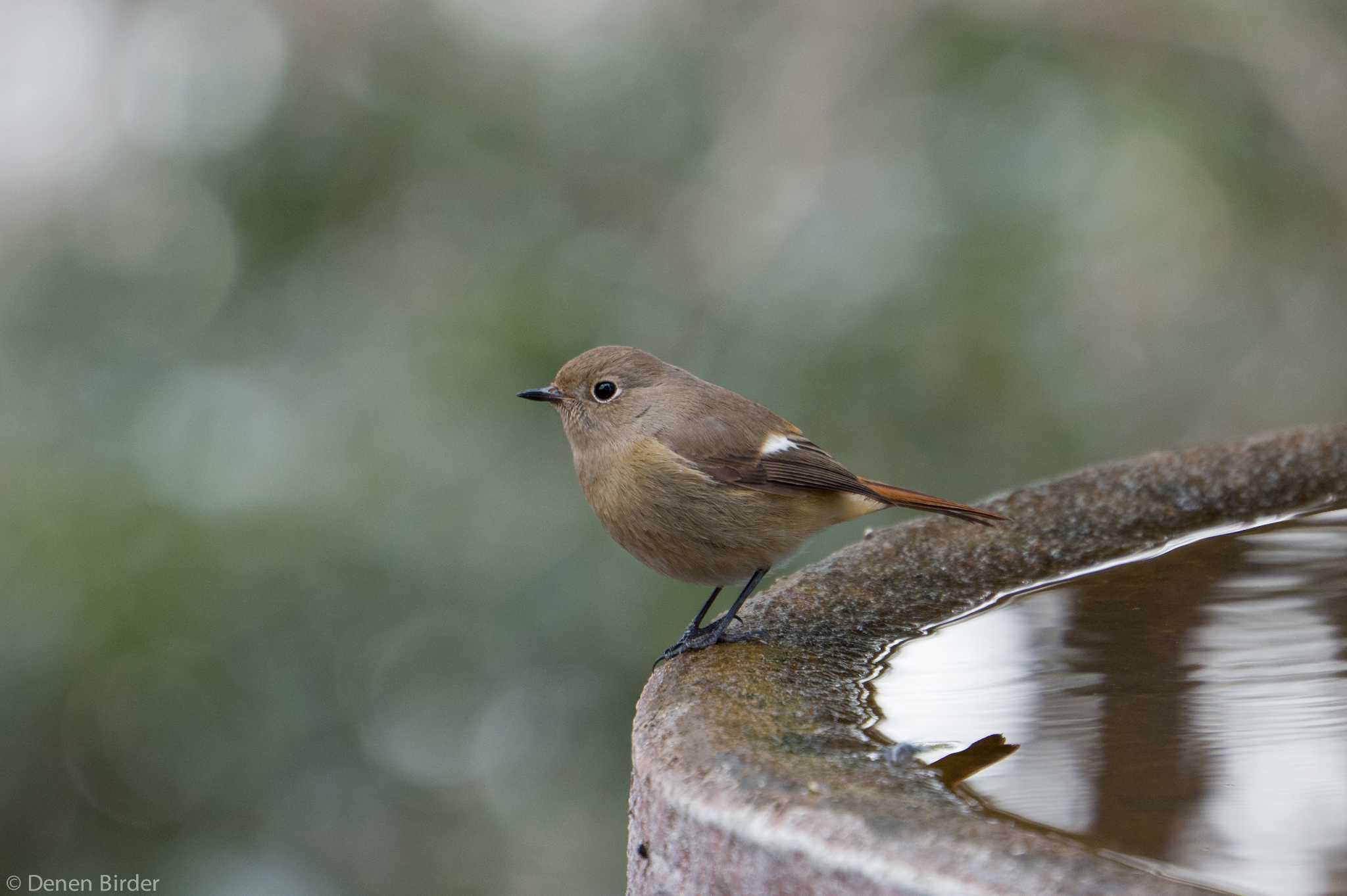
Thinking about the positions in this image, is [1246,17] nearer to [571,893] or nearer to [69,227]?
[571,893]

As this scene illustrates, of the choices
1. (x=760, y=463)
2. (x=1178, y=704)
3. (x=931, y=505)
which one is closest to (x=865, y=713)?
(x=1178, y=704)

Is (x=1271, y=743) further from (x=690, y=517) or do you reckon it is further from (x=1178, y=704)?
(x=690, y=517)

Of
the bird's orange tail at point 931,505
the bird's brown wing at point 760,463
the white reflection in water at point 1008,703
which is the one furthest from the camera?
the bird's brown wing at point 760,463

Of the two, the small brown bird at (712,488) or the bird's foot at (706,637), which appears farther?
the small brown bird at (712,488)

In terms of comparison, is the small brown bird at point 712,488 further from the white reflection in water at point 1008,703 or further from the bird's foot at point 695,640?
the white reflection in water at point 1008,703

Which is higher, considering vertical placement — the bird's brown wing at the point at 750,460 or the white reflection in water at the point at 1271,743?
the bird's brown wing at the point at 750,460

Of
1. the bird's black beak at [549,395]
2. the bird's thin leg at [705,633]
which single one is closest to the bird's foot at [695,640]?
the bird's thin leg at [705,633]

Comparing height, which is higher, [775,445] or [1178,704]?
[775,445]

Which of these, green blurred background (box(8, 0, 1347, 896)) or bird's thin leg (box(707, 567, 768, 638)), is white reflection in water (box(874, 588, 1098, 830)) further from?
green blurred background (box(8, 0, 1347, 896))
